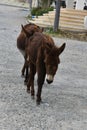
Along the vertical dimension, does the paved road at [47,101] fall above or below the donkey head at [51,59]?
below

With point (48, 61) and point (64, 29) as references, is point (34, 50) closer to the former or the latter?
point (48, 61)

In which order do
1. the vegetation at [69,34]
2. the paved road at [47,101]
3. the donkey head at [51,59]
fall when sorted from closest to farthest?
the paved road at [47,101] → the donkey head at [51,59] → the vegetation at [69,34]

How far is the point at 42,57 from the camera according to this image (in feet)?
23.5

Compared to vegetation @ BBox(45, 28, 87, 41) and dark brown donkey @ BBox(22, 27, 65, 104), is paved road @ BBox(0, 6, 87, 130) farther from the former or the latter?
vegetation @ BBox(45, 28, 87, 41)

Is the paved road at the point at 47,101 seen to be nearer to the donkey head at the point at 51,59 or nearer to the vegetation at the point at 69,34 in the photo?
the donkey head at the point at 51,59

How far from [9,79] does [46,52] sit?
8.56ft

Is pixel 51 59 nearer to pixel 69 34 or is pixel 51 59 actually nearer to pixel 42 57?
pixel 42 57

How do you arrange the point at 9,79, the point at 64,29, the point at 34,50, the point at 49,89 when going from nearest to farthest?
the point at 34,50
the point at 49,89
the point at 9,79
the point at 64,29

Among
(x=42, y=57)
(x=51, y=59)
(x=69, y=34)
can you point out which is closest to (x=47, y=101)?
(x=42, y=57)

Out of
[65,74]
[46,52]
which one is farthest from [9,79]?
[46,52]

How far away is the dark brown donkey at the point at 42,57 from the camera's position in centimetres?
684

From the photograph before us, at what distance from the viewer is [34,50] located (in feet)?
24.7

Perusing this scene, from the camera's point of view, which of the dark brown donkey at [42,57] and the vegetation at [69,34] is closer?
the dark brown donkey at [42,57]

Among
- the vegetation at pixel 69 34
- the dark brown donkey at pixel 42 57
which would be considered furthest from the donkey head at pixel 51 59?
the vegetation at pixel 69 34
